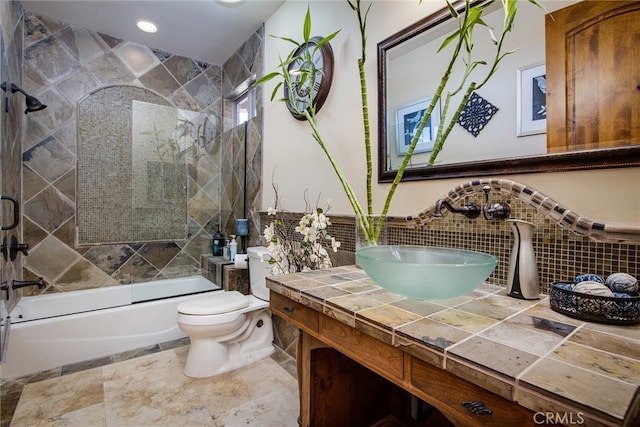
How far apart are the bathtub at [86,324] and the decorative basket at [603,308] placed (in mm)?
2511

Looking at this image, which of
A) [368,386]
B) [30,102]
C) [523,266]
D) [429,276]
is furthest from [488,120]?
[30,102]

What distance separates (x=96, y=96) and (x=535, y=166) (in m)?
3.22

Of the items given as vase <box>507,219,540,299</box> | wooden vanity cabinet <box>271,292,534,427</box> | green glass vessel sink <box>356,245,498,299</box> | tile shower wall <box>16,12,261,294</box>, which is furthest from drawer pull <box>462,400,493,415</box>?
tile shower wall <box>16,12,261,294</box>

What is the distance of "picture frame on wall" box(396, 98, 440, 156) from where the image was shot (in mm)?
1253

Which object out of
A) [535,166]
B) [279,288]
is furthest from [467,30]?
[279,288]

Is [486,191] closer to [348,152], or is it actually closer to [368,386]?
[348,152]

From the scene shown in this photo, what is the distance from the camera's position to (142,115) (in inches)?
110

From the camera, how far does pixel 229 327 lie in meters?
1.91

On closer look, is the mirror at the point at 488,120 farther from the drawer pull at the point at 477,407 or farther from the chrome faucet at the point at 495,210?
the drawer pull at the point at 477,407

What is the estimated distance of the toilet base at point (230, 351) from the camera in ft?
6.13

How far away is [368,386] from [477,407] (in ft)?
2.93

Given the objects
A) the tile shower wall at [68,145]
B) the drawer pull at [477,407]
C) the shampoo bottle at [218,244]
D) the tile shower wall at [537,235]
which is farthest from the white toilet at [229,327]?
the drawer pull at [477,407]

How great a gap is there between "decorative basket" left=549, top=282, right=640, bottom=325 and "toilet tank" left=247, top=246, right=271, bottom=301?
1617mm
